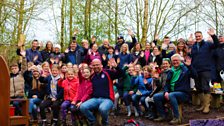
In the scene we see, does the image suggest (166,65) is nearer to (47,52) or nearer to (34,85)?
(34,85)

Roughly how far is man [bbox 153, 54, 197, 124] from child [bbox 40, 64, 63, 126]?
226 centimetres

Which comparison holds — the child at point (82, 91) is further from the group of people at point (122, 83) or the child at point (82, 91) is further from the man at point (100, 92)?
the man at point (100, 92)

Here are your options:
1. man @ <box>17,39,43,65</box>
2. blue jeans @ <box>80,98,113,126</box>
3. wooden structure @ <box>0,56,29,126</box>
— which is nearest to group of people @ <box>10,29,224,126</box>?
blue jeans @ <box>80,98,113,126</box>

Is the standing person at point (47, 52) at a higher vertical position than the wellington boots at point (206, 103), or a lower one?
higher

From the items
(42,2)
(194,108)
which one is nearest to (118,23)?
(42,2)

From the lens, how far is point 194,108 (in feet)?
32.0

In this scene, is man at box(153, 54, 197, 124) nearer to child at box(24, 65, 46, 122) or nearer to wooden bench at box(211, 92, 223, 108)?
wooden bench at box(211, 92, 223, 108)

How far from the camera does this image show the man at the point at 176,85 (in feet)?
25.7

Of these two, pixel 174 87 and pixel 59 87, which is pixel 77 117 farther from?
pixel 174 87

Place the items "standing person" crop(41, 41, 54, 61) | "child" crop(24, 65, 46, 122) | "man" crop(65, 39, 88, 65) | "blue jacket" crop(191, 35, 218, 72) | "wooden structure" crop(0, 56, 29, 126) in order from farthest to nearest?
1. "standing person" crop(41, 41, 54, 61)
2. "man" crop(65, 39, 88, 65)
3. "blue jacket" crop(191, 35, 218, 72)
4. "child" crop(24, 65, 46, 122)
5. "wooden structure" crop(0, 56, 29, 126)

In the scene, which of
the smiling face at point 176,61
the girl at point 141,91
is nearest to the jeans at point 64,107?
the girl at point 141,91

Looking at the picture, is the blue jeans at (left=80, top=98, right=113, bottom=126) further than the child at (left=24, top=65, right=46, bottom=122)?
No

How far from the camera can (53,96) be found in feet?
28.1

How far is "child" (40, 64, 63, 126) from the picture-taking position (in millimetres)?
8258
